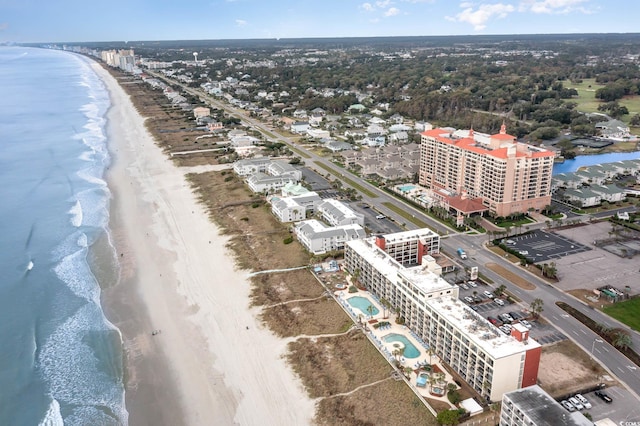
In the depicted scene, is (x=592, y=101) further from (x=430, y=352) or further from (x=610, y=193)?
(x=430, y=352)

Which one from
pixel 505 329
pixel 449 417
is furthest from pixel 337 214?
pixel 449 417

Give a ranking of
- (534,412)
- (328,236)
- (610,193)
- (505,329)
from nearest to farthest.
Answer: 1. (534,412)
2. (505,329)
3. (328,236)
4. (610,193)

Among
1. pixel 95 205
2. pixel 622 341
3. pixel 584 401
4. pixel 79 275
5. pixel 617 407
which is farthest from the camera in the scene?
pixel 95 205

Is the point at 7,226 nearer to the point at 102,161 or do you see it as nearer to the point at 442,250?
the point at 102,161

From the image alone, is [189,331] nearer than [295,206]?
Yes

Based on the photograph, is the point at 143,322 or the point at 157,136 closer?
the point at 143,322

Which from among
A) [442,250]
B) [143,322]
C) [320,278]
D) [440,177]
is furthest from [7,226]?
[440,177]

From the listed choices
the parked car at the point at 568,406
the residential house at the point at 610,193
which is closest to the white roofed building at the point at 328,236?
the parked car at the point at 568,406

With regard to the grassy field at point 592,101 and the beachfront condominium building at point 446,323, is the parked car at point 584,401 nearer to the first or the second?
the beachfront condominium building at point 446,323
